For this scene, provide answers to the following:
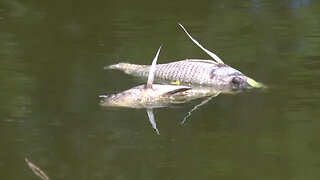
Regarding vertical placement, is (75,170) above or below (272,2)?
above

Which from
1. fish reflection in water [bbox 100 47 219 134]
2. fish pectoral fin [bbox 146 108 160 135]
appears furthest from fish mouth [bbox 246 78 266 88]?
fish pectoral fin [bbox 146 108 160 135]

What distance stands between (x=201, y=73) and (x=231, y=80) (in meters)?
0.35

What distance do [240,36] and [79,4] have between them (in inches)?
112

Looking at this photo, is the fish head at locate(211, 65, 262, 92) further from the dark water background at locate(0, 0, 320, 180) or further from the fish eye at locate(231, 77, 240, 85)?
the dark water background at locate(0, 0, 320, 180)

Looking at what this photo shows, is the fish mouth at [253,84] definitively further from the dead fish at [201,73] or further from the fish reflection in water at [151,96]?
the fish reflection in water at [151,96]

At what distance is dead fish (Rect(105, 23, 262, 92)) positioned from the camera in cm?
609

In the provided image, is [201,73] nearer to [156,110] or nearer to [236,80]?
[236,80]

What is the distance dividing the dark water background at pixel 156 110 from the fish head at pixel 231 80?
0.13m

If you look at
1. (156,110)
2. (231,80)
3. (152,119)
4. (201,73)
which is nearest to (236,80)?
(231,80)

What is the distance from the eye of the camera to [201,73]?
20.9ft

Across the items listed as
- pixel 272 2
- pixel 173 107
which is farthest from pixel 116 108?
pixel 272 2

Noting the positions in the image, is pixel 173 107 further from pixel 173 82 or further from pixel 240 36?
pixel 240 36

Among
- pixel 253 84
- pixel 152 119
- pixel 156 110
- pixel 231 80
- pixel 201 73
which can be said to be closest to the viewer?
pixel 152 119

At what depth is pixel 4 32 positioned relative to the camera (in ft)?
26.7
